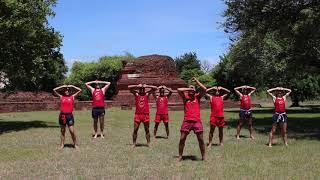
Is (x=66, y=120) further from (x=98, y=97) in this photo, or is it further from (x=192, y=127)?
(x=192, y=127)

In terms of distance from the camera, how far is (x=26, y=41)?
23.7 meters

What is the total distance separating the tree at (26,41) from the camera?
22.2 meters

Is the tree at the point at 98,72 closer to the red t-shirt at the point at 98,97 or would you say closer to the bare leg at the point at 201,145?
the red t-shirt at the point at 98,97

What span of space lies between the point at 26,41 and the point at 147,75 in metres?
25.5

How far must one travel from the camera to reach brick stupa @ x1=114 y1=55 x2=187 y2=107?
4825 centimetres

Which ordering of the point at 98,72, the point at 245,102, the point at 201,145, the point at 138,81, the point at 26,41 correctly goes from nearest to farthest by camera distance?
the point at 201,145 < the point at 245,102 < the point at 26,41 < the point at 138,81 < the point at 98,72

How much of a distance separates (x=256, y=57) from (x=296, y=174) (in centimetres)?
2407

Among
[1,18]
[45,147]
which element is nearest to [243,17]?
[1,18]

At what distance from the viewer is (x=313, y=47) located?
73.3 ft

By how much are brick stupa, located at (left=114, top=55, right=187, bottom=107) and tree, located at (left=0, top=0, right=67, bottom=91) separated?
858 inches

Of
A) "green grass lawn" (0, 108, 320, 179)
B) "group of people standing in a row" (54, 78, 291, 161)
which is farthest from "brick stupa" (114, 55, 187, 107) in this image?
"green grass lawn" (0, 108, 320, 179)

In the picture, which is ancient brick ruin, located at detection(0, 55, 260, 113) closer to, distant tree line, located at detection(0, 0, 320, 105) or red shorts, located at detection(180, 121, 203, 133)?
distant tree line, located at detection(0, 0, 320, 105)

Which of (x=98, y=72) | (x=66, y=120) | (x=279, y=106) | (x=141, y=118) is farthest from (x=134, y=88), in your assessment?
(x=98, y=72)

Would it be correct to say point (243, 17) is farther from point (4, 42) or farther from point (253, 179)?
point (253, 179)
